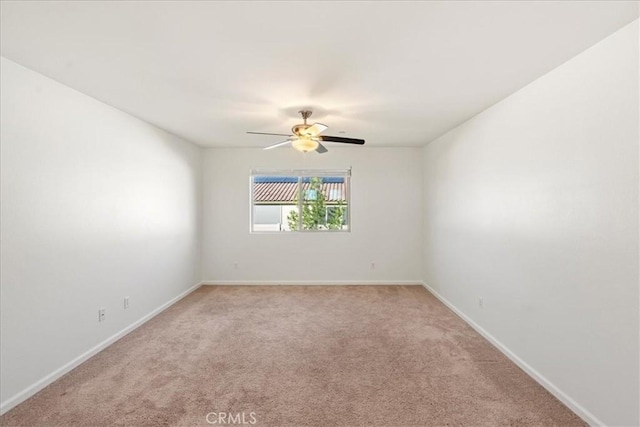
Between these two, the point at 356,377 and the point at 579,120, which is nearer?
the point at 579,120

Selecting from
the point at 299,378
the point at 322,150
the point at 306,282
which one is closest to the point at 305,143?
the point at 322,150

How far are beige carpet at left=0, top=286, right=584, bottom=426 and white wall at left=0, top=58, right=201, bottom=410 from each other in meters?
0.32

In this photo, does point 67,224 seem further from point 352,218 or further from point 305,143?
point 352,218

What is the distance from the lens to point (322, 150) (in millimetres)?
3539

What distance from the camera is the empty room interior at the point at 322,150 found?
171cm

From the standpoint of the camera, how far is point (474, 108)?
3.16m

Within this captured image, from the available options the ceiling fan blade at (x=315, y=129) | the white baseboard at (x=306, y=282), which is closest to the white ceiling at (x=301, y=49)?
the ceiling fan blade at (x=315, y=129)

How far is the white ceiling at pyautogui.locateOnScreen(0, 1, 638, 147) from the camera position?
157cm

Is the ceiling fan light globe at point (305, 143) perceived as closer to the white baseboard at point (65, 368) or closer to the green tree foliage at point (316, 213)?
the green tree foliage at point (316, 213)

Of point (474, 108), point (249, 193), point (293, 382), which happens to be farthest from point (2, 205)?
point (474, 108)

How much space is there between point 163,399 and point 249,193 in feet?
11.9

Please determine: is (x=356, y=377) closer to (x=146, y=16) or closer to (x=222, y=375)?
(x=222, y=375)

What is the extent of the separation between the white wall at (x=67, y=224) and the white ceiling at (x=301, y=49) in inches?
11.2

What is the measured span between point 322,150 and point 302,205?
211 cm
